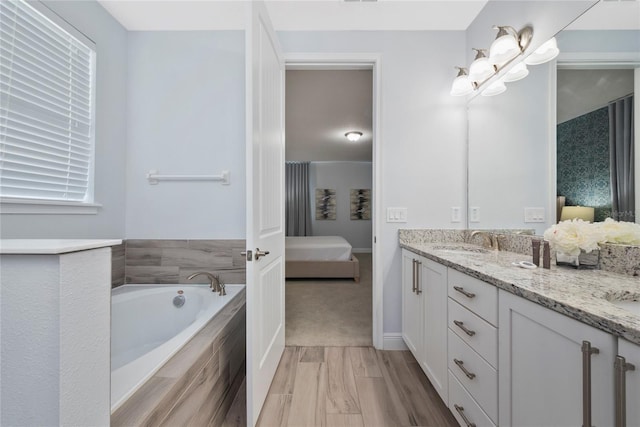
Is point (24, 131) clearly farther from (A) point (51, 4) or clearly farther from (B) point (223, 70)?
(B) point (223, 70)

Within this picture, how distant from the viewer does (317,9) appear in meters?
1.85

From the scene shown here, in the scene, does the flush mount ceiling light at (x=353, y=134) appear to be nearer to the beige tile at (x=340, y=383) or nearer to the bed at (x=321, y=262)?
the bed at (x=321, y=262)

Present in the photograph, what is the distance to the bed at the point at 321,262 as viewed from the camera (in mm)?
4055

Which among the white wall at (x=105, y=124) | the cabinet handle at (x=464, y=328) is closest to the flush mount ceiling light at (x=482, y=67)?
the cabinet handle at (x=464, y=328)

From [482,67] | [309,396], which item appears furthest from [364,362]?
[482,67]

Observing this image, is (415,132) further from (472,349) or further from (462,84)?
(472,349)

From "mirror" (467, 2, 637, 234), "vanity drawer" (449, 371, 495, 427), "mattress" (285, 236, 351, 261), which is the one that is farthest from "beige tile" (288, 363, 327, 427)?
"mattress" (285, 236, 351, 261)

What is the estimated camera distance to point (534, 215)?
1.44m

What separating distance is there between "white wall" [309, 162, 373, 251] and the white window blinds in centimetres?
567

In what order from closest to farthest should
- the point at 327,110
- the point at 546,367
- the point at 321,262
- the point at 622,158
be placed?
1. the point at 546,367
2. the point at 622,158
3. the point at 327,110
4. the point at 321,262

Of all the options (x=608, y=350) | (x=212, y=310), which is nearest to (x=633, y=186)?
(x=608, y=350)

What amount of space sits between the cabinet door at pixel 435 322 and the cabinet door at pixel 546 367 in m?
0.42

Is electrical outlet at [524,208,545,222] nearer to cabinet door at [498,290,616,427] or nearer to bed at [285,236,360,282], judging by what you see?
cabinet door at [498,290,616,427]

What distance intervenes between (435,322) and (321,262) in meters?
2.70
